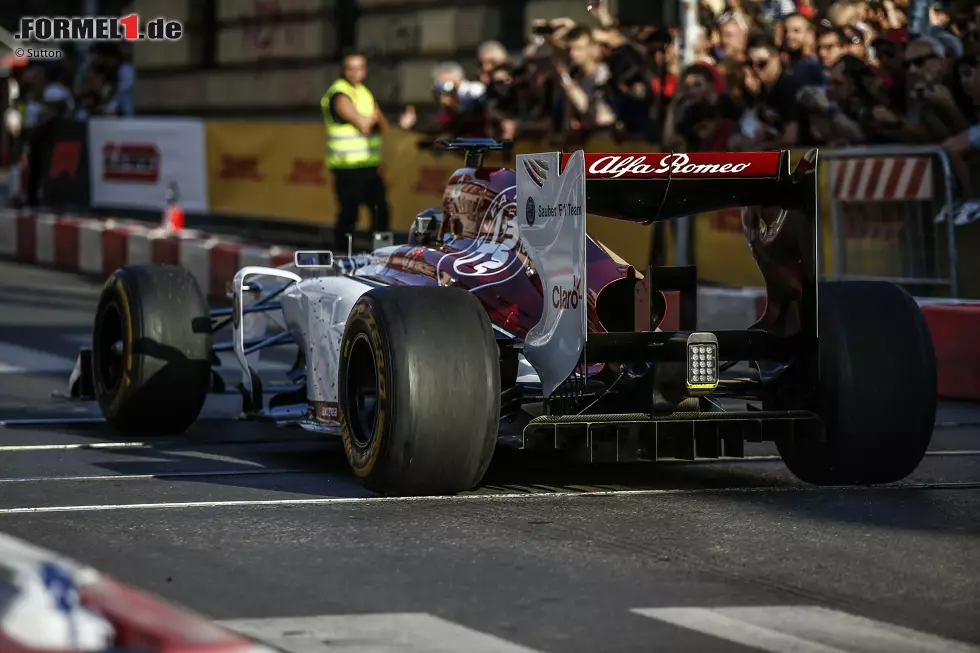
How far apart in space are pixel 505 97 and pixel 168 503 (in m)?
10.9

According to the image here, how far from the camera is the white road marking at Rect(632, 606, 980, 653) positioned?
534 centimetres

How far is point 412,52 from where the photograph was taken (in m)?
26.2

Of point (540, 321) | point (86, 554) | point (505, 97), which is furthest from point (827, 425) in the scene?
point (505, 97)

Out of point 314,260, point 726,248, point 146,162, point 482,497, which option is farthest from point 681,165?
point 146,162

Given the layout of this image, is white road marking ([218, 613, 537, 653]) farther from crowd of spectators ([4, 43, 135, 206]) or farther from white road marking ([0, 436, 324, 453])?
crowd of spectators ([4, 43, 135, 206])

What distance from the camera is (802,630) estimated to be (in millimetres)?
5535

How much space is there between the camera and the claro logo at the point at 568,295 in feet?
25.3

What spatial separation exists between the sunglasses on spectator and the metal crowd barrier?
0.59 m

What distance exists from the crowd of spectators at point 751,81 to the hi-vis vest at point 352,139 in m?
1.04

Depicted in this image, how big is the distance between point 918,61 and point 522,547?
7.73 m

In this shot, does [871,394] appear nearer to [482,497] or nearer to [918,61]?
[482,497]

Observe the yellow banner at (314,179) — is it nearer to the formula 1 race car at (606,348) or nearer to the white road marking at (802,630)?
the formula 1 race car at (606,348)

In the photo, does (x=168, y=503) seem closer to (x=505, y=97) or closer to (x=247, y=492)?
(x=247, y=492)
